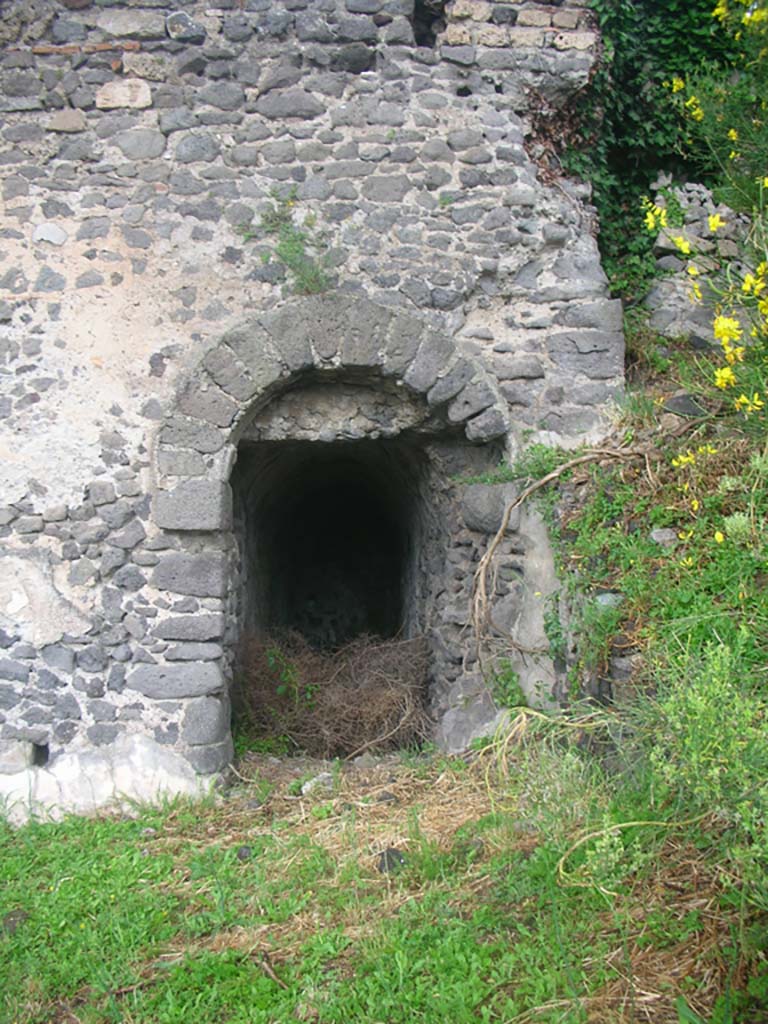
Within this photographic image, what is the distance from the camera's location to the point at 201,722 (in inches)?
175

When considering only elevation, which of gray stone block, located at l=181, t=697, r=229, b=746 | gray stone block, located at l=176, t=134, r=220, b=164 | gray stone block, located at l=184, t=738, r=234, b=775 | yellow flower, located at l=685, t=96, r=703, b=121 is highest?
yellow flower, located at l=685, t=96, r=703, b=121

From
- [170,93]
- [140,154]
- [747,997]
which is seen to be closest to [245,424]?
[140,154]

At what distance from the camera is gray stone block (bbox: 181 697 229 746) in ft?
14.6

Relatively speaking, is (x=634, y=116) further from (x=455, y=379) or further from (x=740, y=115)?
(x=455, y=379)

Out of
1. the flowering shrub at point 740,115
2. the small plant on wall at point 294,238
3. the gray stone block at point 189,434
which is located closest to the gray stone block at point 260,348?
the small plant on wall at point 294,238

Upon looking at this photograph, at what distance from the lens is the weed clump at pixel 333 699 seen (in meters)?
5.50

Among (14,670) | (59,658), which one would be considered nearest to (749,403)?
(59,658)

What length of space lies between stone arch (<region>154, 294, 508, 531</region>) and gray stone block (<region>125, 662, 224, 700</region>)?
78 cm

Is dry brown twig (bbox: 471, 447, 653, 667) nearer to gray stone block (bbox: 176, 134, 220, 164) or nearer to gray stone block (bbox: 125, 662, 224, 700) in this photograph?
gray stone block (bbox: 125, 662, 224, 700)

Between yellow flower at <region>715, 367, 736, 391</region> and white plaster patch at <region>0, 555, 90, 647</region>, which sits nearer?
yellow flower at <region>715, 367, 736, 391</region>

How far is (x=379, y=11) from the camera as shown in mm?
4664

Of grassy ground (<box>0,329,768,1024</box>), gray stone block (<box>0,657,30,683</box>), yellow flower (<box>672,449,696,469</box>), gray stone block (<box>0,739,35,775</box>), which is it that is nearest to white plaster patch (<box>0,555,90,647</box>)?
gray stone block (<box>0,657,30,683</box>)

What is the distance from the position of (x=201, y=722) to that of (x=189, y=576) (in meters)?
0.80

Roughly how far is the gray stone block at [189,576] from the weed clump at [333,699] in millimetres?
1038
